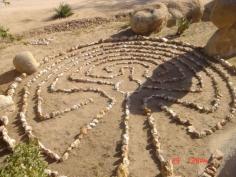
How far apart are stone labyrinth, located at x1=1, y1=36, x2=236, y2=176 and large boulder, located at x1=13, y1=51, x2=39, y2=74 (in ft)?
→ 0.78

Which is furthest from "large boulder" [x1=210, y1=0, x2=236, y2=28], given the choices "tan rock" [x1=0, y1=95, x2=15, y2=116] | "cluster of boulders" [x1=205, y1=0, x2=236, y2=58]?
"tan rock" [x1=0, y1=95, x2=15, y2=116]

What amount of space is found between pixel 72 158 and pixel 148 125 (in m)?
2.40

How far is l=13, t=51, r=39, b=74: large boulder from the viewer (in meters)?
16.0

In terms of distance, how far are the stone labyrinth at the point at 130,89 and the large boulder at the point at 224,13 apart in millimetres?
1323

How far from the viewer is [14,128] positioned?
1324 cm

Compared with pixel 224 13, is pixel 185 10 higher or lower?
lower

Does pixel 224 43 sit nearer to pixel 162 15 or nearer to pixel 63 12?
pixel 162 15

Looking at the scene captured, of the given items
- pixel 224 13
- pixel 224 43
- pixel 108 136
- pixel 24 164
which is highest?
pixel 224 13

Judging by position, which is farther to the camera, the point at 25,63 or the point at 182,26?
the point at 182,26

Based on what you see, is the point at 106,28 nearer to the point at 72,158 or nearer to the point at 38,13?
the point at 38,13

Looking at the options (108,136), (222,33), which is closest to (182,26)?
(222,33)

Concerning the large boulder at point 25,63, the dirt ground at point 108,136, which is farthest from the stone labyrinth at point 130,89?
the large boulder at point 25,63

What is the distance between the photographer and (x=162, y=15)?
18.3 m

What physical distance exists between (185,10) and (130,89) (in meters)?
6.14
